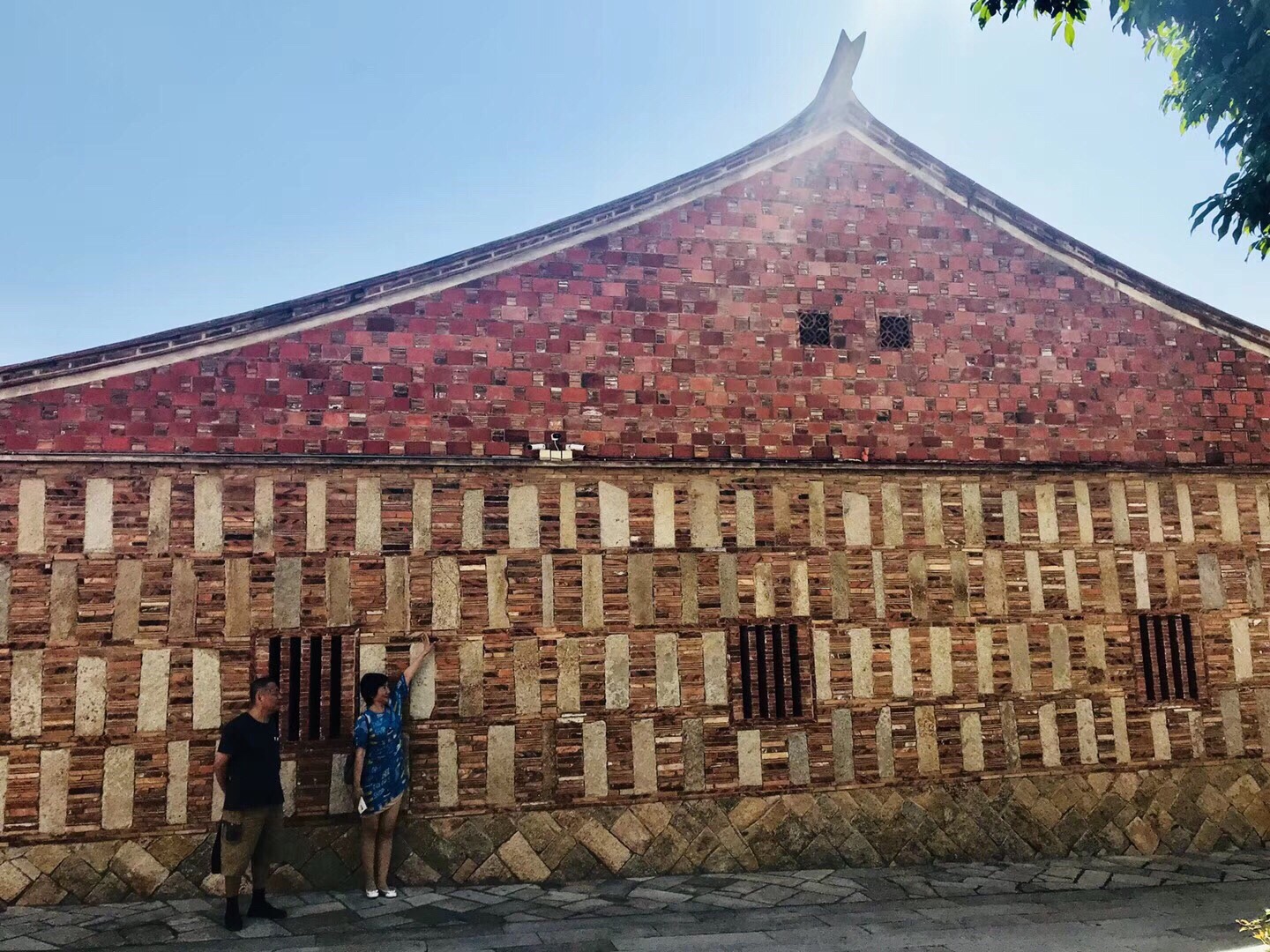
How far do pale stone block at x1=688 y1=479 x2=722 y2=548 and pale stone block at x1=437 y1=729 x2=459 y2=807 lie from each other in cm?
288

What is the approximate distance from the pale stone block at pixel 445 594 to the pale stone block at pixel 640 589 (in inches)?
62.8

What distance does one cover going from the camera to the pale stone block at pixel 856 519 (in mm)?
9633

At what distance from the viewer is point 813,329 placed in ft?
32.9

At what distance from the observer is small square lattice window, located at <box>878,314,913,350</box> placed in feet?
33.4

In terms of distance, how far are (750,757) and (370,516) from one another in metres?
4.20

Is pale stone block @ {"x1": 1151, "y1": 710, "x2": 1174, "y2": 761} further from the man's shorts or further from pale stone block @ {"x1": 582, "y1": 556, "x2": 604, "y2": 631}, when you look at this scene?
the man's shorts

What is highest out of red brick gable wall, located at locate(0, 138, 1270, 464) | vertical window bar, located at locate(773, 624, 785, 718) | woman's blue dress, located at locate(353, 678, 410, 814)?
red brick gable wall, located at locate(0, 138, 1270, 464)

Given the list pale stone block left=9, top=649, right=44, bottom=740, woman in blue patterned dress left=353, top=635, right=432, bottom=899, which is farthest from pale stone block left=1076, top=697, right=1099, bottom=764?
pale stone block left=9, top=649, right=44, bottom=740

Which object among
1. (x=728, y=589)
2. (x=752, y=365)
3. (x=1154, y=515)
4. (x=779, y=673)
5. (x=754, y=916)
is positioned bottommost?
(x=754, y=916)

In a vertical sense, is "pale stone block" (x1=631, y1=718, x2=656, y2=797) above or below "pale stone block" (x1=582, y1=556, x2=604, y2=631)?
below

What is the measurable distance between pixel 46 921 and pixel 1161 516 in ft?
36.0

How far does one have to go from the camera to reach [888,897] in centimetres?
806

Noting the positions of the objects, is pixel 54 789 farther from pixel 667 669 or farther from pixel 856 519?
pixel 856 519

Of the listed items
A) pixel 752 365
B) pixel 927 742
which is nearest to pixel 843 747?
pixel 927 742
